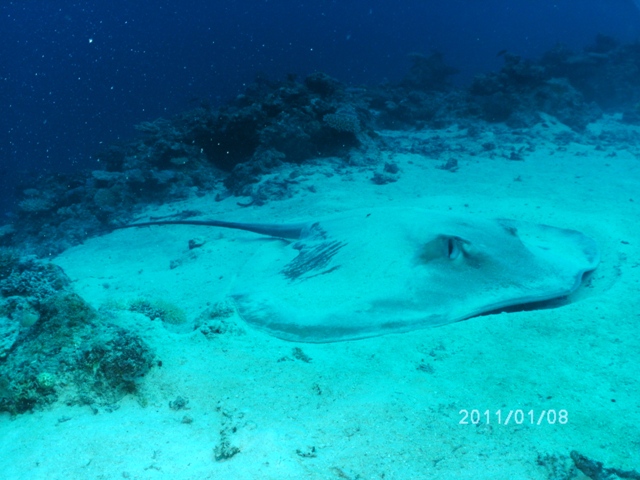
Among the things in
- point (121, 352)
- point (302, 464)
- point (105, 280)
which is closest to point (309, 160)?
point (105, 280)

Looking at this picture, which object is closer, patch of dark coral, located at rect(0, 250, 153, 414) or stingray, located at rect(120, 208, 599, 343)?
patch of dark coral, located at rect(0, 250, 153, 414)

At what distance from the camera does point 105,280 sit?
5371mm

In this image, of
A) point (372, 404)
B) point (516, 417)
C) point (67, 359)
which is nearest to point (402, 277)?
point (372, 404)

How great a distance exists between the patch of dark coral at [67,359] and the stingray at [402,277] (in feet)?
3.19

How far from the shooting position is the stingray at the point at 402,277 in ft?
8.91

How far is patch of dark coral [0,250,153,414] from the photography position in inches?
84.0

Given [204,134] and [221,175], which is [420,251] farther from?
[204,134]

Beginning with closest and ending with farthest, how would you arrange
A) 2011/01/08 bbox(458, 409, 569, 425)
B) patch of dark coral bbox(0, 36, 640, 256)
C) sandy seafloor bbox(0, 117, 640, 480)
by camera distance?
sandy seafloor bbox(0, 117, 640, 480)
2011/01/08 bbox(458, 409, 569, 425)
patch of dark coral bbox(0, 36, 640, 256)

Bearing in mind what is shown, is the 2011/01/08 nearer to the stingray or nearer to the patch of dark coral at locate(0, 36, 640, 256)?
the stingray

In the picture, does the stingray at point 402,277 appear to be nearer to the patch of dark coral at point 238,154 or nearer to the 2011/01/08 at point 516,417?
the 2011/01/08 at point 516,417

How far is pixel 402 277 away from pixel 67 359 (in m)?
2.46

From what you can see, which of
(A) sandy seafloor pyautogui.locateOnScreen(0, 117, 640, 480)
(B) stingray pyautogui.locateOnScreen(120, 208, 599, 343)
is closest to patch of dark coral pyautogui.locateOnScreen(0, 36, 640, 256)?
(B) stingray pyautogui.locateOnScreen(120, 208, 599, 343)

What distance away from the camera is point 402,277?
3.10m

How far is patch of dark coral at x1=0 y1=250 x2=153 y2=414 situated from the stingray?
3.19ft
